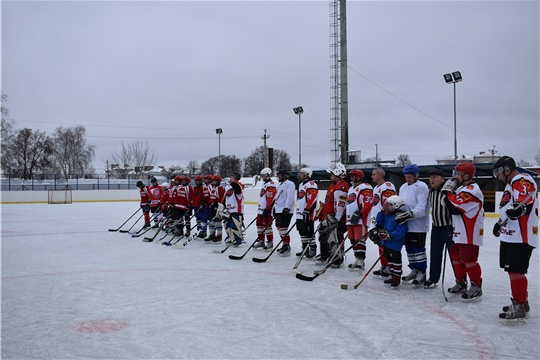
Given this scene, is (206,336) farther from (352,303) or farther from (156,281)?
(156,281)

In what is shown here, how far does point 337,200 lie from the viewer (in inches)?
232

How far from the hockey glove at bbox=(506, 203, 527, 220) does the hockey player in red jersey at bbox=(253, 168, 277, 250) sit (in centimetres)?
442

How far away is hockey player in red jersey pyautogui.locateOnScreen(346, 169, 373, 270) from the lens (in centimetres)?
547

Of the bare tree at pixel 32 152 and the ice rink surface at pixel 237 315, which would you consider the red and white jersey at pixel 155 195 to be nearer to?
the ice rink surface at pixel 237 315

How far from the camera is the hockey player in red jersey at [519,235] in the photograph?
134 inches

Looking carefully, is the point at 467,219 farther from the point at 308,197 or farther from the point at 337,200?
the point at 308,197

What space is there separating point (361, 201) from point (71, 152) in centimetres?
5162

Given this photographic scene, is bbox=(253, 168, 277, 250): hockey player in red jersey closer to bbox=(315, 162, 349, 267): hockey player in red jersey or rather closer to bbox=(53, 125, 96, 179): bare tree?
bbox=(315, 162, 349, 267): hockey player in red jersey

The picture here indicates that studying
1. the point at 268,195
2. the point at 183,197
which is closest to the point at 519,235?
the point at 268,195

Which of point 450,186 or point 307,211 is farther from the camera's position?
point 307,211

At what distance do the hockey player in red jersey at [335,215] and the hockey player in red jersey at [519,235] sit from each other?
2.48m

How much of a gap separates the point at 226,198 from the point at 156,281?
10.8ft

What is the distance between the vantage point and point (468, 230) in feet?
13.1

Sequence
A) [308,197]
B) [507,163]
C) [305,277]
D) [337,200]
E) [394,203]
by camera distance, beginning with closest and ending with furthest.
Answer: [507,163]
[394,203]
[305,277]
[337,200]
[308,197]
